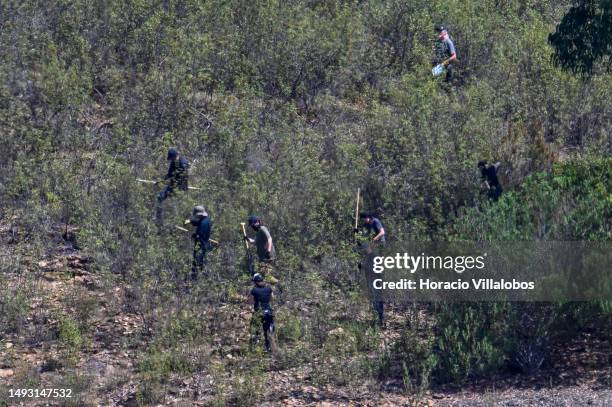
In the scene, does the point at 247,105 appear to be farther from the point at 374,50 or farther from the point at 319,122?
the point at 374,50

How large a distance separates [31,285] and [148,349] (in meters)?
2.06

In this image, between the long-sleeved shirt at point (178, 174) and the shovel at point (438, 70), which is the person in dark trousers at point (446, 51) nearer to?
the shovel at point (438, 70)

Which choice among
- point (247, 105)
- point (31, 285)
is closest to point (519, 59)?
point (247, 105)

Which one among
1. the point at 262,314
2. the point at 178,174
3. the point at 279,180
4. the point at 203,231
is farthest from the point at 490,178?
the point at 178,174

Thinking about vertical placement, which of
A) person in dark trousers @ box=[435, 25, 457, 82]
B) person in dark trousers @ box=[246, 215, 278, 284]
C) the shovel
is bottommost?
person in dark trousers @ box=[246, 215, 278, 284]

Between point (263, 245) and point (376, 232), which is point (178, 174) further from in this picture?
point (376, 232)

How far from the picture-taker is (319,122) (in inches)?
740

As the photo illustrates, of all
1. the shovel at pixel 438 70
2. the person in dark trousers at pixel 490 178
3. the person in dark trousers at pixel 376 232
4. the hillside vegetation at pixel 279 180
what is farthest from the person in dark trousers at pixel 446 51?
the person in dark trousers at pixel 376 232

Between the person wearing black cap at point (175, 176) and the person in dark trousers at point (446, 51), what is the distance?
243 inches

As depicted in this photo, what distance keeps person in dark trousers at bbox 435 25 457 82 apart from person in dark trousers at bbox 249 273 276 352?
7796 millimetres

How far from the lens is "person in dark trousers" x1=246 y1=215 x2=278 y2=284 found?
1496 cm

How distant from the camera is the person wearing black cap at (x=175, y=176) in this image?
52.3 feet

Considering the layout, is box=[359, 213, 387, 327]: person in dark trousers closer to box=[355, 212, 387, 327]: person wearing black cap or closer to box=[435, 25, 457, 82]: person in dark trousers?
box=[355, 212, 387, 327]: person wearing black cap

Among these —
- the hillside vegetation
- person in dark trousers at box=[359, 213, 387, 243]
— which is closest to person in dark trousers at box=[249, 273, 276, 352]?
the hillside vegetation
